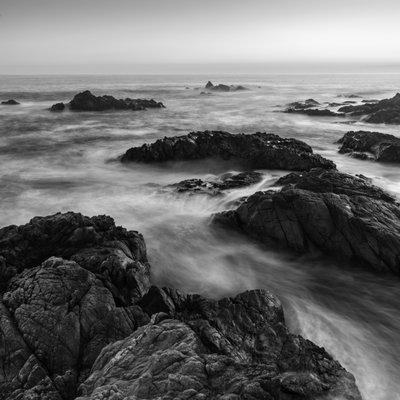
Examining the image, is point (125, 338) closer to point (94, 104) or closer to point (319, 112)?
point (319, 112)

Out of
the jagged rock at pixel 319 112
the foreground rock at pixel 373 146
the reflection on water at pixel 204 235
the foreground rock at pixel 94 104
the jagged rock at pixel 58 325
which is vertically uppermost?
the foreground rock at pixel 94 104

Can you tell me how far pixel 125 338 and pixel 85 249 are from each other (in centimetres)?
536

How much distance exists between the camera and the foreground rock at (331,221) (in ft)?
49.8

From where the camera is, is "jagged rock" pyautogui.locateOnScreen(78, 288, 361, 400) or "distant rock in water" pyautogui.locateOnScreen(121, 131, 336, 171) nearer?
"jagged rock" pyautogui.locateOnScreen(78, 288, 361, 400)

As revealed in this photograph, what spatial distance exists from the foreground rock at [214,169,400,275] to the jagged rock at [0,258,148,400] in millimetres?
8240

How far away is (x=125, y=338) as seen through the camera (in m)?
9.08

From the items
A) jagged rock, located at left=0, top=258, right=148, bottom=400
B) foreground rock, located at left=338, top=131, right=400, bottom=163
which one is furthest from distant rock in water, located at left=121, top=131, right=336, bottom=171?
jagged rock, located at left=0, top=258, right=148, bottom=400

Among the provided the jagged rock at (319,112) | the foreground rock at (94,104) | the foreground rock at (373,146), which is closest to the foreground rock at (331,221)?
the foreground rock at (373,146)

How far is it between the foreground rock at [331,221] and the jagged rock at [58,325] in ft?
27.0

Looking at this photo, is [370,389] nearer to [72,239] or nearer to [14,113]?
[72,239]

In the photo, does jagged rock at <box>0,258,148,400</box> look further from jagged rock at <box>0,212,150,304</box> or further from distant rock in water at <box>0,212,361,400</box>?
jagged rock at <box>0,212,150,304</box>

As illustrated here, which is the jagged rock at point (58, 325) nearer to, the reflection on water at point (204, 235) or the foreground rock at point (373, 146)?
the reflection on water at point (204, 235)

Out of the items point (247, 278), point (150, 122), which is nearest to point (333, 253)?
point (247, 278)

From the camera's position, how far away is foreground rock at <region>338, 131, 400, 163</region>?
2914cm
